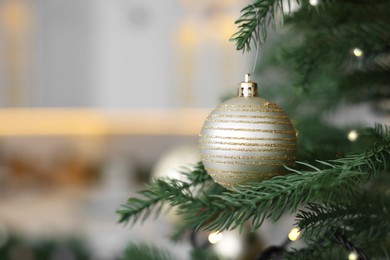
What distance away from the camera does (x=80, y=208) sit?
296 centimetres

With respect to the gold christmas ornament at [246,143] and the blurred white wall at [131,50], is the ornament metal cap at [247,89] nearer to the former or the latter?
the gold christmas ornament at [246,143]

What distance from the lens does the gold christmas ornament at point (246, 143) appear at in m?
0.33

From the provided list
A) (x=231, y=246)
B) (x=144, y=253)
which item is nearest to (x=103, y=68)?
(x=231, y=246)

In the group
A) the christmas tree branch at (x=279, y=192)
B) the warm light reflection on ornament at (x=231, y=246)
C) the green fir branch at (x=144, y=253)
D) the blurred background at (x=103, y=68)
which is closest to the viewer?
the christmas tree branch at (x=279, y=192)

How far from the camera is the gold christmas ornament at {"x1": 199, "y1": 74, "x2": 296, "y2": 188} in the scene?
33cm

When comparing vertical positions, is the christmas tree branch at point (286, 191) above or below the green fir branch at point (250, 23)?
below

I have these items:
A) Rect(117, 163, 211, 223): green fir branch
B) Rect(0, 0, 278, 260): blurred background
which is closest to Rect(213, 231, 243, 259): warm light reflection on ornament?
Rect(117, 163, 211, 223): green fir branch

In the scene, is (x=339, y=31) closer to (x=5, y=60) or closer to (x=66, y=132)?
(x=5, y=60)

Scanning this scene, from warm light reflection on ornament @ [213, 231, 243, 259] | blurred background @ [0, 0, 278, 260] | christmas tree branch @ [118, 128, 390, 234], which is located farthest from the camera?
blurred background @ [0, 0, 278, 260]

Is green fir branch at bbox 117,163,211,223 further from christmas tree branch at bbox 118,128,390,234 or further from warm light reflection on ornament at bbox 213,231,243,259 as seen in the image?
warm light reflection on ornament at bbox 213,231,243,259

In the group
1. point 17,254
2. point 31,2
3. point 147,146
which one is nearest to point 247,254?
point 17,254

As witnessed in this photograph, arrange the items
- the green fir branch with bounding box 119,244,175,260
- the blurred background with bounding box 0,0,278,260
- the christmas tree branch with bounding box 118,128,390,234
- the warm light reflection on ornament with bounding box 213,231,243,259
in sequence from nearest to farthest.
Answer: the christmas tree branch with bounding box 118,128,390,234 → the green fir branch with bounding box 119,244,175,260 → the warm light reflection on ornament with bounding box 213,231,243,259 → the blurred background with bounding box 0,0,278,260

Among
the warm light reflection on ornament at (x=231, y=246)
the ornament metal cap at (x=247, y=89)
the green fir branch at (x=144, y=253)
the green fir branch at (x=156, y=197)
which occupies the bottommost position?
the warm light reflection on ornament at (x=231, y=246)

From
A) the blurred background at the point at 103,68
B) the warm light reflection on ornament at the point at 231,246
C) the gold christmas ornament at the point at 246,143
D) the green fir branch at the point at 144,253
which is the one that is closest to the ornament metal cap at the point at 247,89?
the gold christmas ornament at the point at 246,143
